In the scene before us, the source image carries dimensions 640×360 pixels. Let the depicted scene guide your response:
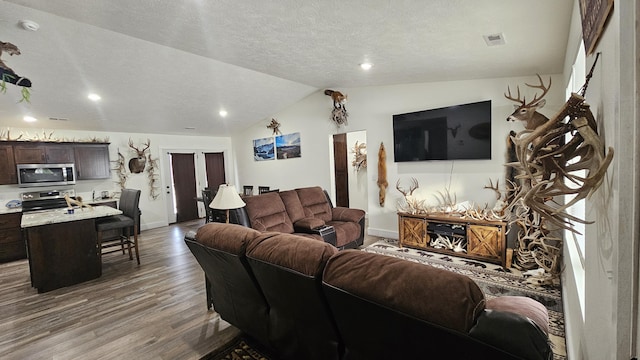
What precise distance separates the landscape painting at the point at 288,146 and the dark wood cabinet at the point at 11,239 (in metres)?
4.83

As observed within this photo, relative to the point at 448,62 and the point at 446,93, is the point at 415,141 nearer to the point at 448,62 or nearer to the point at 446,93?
the point at 446,93

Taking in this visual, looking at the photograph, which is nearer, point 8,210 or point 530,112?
point 530,112

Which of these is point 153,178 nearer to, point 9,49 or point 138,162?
point 138,162

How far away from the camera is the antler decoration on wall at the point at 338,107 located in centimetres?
532

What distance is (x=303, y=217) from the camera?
405 cm

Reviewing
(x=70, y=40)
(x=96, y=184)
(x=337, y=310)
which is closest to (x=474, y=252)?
(x=337, y=310)

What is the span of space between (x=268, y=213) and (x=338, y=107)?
→ 9.22ft

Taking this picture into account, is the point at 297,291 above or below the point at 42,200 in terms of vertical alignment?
below

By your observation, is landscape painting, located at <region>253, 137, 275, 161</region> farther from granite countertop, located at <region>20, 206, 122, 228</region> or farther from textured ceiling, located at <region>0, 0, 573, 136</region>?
granite countertop, located at <region>20, 206, 122, 228</region>

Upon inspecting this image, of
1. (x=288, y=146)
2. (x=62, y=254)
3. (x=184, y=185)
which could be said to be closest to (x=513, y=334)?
(x=62, y=254)

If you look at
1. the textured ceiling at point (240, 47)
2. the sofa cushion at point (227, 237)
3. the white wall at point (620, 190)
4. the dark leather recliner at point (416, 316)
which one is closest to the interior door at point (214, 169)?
the textured ceiling at point (240, 47)

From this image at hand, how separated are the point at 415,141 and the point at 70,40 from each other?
4.69 m

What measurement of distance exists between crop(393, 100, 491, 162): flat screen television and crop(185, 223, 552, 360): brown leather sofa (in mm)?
3282

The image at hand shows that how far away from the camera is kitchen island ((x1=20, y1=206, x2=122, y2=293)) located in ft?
10.9
